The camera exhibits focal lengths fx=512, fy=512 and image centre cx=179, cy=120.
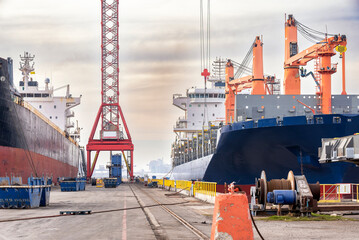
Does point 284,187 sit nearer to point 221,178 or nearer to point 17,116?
point 221,178

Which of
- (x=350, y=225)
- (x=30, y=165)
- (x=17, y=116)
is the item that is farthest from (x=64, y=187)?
(x=350, y=225)

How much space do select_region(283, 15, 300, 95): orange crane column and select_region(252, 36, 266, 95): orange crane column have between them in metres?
5.18

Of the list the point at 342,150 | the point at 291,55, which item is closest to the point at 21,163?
the point at 291,55

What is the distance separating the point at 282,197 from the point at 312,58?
23177mm

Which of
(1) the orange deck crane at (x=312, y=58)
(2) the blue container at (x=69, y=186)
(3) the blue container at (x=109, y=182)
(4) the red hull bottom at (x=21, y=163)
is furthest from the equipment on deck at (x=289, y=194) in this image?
(3) the blue container at (x=109, y=182)

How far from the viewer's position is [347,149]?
11.6 meters

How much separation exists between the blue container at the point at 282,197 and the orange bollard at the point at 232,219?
221 inches

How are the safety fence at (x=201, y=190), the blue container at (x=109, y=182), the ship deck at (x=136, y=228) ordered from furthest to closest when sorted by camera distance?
the blue container at (x=109, y=182) < the safety fence at (x=201, y=190) < the ship deck at (x=136, y=228)

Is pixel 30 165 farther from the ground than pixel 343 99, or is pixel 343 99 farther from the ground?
pixel 343 99

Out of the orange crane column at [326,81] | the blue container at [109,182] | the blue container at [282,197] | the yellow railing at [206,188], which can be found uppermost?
the orange crane column at [326,81]

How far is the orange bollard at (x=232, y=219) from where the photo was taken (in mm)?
8273

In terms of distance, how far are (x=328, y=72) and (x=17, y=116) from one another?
22.4 meters

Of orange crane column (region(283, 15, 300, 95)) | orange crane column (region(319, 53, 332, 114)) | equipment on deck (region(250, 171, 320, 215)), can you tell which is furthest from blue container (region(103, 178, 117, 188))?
equipment on deck (region(250, 171, 320, 215))

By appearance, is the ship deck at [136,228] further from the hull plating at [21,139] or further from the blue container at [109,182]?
the blue container at [109,182]
